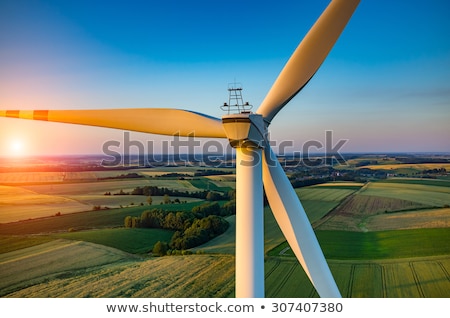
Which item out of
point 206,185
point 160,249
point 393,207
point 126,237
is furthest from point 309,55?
point 206,185

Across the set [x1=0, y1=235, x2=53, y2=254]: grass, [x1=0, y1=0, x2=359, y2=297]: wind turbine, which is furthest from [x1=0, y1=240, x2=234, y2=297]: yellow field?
[x1=0, y1=0, x2=359, y2=297]: wind turbine

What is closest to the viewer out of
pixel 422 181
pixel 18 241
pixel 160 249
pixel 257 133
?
pixel 257 133

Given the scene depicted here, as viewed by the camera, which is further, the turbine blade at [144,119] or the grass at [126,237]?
the grass at [126,237]

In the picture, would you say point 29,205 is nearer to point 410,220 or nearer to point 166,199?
point 166,199

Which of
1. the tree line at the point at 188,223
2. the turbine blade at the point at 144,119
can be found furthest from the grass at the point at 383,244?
the turbine blade at the point at 144,119

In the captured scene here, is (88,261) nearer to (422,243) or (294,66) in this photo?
(294,66)

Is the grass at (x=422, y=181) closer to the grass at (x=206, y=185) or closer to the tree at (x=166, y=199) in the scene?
the grass at (x=206, y=185)

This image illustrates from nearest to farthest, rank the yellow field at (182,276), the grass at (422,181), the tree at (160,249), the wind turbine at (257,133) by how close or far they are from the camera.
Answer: the wind turbine at (257,133), the yellow field at (182,276), the tree at (160,249), the grass at (422,181)
